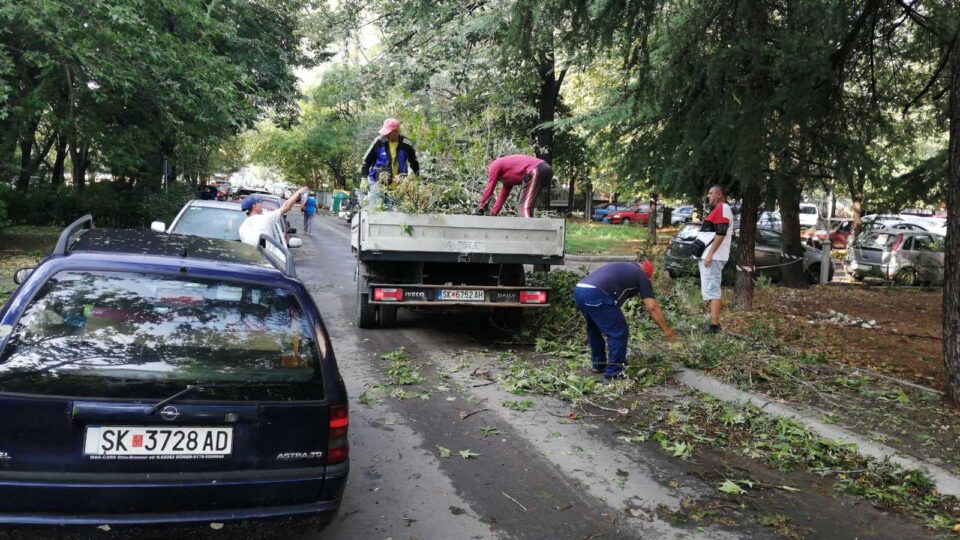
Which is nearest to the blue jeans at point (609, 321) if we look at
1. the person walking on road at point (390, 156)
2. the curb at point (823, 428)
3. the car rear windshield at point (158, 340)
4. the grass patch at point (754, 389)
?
the grass patch at point (754, 389)

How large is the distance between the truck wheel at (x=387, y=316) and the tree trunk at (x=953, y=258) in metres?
5.98

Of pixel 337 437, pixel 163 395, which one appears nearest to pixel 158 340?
pixel 163 395

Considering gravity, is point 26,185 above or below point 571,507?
above

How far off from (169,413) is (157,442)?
5.0 inches

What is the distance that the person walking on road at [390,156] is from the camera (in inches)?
358

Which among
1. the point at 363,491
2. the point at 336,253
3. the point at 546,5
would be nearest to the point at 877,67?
the point at 546,5

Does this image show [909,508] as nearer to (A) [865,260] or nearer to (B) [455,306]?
(B) [455,306]

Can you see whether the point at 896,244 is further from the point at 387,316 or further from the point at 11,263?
the point at 11,263

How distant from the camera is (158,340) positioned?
119 inches

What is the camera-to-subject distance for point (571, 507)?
4051 mm

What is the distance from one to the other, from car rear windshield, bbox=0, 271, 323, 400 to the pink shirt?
5512 mm

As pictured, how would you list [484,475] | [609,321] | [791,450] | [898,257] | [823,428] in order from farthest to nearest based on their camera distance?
[898,257] < [609,321] < [823,428] < [791,450] < [484,475]

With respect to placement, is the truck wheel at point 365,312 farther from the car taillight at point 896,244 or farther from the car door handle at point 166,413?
the car taillight at point 896,244

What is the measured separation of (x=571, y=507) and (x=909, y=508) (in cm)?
210
